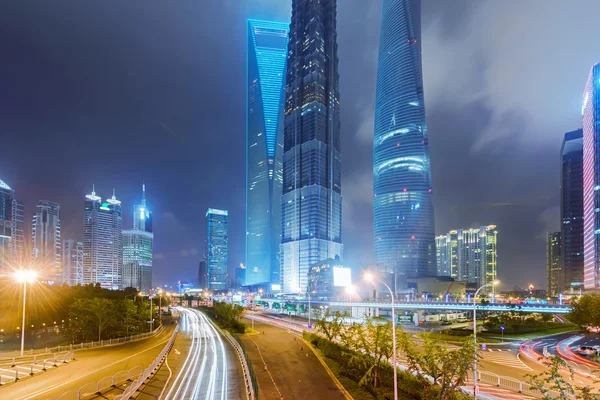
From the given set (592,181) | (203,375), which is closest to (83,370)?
(203,375)

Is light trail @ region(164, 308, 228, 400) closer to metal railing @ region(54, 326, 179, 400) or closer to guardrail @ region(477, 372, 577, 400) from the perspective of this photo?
metal railing @ region(54, 326, 179, 400)

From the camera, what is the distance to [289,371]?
119 feet

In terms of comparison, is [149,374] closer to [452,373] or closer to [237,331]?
[452,373]

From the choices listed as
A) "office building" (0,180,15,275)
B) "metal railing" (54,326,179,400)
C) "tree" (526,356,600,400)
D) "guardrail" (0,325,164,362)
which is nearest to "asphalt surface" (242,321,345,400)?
"metal railing" (54,326,179,400)

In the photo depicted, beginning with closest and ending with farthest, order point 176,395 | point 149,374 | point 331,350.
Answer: point 176,395 → point 149,374 → point 331,350

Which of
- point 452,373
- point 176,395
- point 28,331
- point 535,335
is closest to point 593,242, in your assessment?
point 535,335

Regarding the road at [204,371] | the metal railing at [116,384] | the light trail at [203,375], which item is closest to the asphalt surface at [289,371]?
the road at [204,371]

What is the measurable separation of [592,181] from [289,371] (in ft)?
489

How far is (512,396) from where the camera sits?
29422 millimetres

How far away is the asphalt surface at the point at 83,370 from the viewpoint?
89.6 ft

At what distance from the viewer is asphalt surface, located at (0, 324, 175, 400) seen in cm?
2731

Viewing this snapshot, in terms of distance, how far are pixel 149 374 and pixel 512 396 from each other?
32338 mm

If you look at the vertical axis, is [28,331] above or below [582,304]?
below

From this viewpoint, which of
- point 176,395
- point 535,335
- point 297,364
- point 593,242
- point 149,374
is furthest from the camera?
point 593,242
